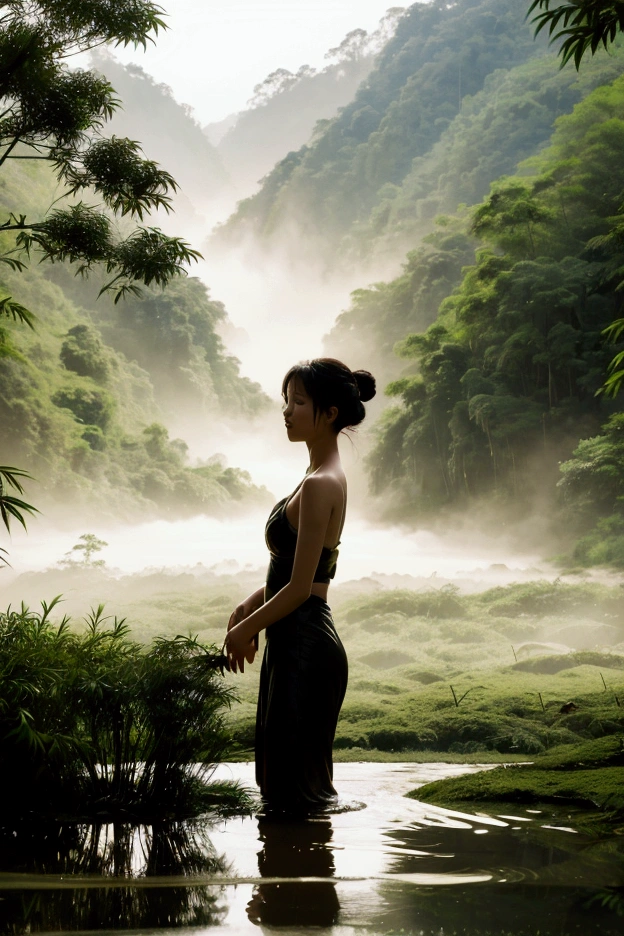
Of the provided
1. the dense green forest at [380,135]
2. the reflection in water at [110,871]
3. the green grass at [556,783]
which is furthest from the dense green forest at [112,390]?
the reflection in water at [110,871]

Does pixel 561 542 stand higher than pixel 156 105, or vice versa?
pixel 156 105

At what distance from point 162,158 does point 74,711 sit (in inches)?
644

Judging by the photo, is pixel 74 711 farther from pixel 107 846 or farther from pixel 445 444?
pixel 445 444

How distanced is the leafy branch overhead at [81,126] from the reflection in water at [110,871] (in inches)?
99.1

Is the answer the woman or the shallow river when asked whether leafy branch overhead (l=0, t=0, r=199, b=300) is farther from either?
the shallow river

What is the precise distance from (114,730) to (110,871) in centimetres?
56

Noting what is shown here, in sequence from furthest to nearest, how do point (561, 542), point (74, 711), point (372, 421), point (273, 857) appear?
1. point (372, 421)
2. point (561, 542)
3. point (74, 711)
4. point (273, 857)

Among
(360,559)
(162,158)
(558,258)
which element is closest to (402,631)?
(360,559)

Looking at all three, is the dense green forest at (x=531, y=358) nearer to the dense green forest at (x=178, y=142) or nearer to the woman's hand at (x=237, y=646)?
the dense green forest at (x=178, y=142)

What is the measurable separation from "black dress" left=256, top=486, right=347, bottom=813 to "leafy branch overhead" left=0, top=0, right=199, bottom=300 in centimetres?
221

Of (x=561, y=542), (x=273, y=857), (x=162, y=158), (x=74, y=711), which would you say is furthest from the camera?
(x=162, y=158)

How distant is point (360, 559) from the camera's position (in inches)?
523

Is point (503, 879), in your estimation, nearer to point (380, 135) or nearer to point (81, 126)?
point (81, 126)

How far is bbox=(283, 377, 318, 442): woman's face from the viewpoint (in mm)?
2164
